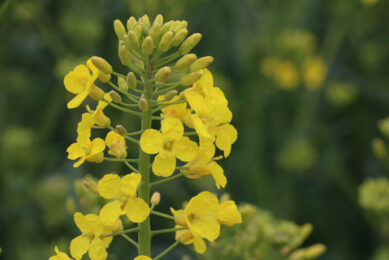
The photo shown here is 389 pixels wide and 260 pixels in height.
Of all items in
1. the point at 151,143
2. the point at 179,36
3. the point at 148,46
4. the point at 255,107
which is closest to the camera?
the point at 151,143

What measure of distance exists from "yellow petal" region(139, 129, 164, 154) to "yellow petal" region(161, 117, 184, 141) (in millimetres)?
15

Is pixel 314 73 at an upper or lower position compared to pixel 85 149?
lower

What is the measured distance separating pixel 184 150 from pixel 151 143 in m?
0.09

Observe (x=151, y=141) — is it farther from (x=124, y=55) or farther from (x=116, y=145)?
(x=124, y=55)

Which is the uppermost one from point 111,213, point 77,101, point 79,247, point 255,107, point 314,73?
point 77,101

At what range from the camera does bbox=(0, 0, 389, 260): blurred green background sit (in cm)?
409

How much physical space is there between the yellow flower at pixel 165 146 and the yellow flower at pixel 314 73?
3.62 metres

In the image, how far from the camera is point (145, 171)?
169cm

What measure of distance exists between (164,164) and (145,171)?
128mm

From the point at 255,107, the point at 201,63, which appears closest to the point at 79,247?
the point at 201,63

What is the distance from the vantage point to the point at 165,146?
158cm

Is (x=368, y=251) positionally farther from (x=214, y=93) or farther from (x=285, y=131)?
(x=214, y=93)

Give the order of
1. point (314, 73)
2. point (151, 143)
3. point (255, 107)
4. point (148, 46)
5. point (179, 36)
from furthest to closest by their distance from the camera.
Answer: point (314, 73) → point (255, 107) → point (179, 36) → point (148, 46) → point (151, 143)

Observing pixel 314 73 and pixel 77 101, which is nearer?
pixel 77 101
